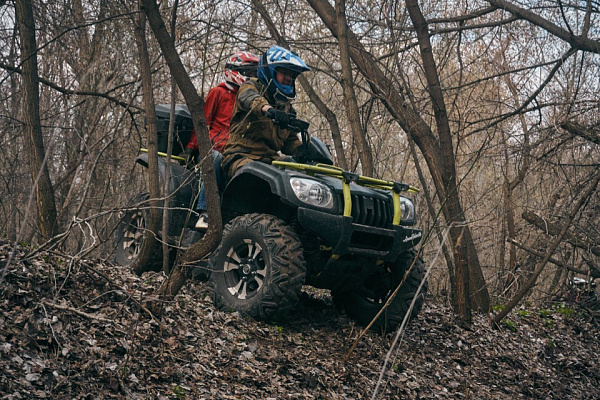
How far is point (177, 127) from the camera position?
712cm

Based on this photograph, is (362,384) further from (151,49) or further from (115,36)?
(115,36)

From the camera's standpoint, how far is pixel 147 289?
19.6 feet

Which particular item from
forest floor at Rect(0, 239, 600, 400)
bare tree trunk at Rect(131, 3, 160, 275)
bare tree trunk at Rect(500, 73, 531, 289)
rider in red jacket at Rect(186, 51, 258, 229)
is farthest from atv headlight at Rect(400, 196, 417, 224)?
bare tree trunk at Rect(500, 73, 531, 289)

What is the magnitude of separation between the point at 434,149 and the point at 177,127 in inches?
134

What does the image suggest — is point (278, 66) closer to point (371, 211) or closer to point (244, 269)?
point (371, 211)

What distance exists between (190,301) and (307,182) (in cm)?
151

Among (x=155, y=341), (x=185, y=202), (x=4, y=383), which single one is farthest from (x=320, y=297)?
(x=4, y=383)

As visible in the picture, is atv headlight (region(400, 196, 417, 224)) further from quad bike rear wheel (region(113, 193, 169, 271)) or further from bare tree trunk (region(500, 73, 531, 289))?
bare tree trunk (region(500, 73, 531, 289))

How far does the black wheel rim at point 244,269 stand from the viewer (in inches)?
237

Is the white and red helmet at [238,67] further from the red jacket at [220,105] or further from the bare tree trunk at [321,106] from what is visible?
the bare tree trunk at [321,106]

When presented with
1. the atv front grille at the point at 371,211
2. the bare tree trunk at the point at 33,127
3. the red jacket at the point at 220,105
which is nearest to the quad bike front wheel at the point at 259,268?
the atv front grille at the point at 371,211

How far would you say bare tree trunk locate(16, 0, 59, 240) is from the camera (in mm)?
6672

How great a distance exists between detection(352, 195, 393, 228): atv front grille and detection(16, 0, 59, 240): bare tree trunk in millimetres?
2882

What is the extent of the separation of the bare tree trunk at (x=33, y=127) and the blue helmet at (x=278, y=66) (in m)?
2.28
